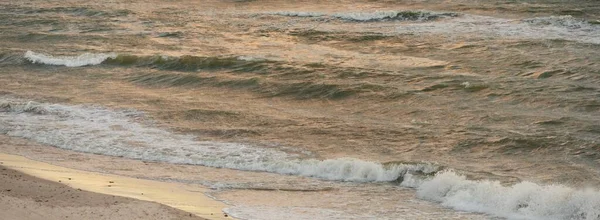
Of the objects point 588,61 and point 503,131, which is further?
point 588,61

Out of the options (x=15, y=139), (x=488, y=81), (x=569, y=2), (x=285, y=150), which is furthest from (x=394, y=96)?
(x=569, y=2)

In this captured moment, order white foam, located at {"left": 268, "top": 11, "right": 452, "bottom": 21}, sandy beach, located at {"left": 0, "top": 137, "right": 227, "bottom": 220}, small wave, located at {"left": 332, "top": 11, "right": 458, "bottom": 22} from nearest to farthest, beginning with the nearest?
1. sandy beach, located at {"left": 0, "top": 137, "right": 227, "bottom": 220}
2. small wave, located at {"left": 332, "top": 11, "right": 458, "bottom": 22}
3. white foam, located at {"left": 268, "top": 11, "right": 452, "bottom": 21}

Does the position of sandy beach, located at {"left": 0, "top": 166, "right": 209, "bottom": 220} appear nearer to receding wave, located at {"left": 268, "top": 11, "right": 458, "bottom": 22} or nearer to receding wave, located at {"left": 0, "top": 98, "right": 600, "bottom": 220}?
receding wave, located at {"left": 0, "top": 98, "right": 600, "bottom": 220}

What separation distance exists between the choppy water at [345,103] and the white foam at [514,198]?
20mm

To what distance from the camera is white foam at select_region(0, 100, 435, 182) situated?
12039 mm

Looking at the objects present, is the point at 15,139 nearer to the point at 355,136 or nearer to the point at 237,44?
the point at 355,136

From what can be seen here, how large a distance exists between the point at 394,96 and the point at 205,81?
4.36 meters

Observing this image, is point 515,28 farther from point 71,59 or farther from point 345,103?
point 71,59

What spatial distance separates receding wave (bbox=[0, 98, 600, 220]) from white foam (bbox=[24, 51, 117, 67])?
4765 millimetres

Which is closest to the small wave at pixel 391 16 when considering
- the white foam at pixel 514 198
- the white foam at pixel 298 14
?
the white foam at pixel 298 14

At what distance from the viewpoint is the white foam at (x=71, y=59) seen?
22.2m

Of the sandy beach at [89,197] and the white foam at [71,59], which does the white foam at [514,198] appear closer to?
the sandy beach at [89,197]

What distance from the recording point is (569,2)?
27.6 m

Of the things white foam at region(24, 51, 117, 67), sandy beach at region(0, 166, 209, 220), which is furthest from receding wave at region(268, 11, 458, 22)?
sandy beach at region(0, 166, 209, 220)
